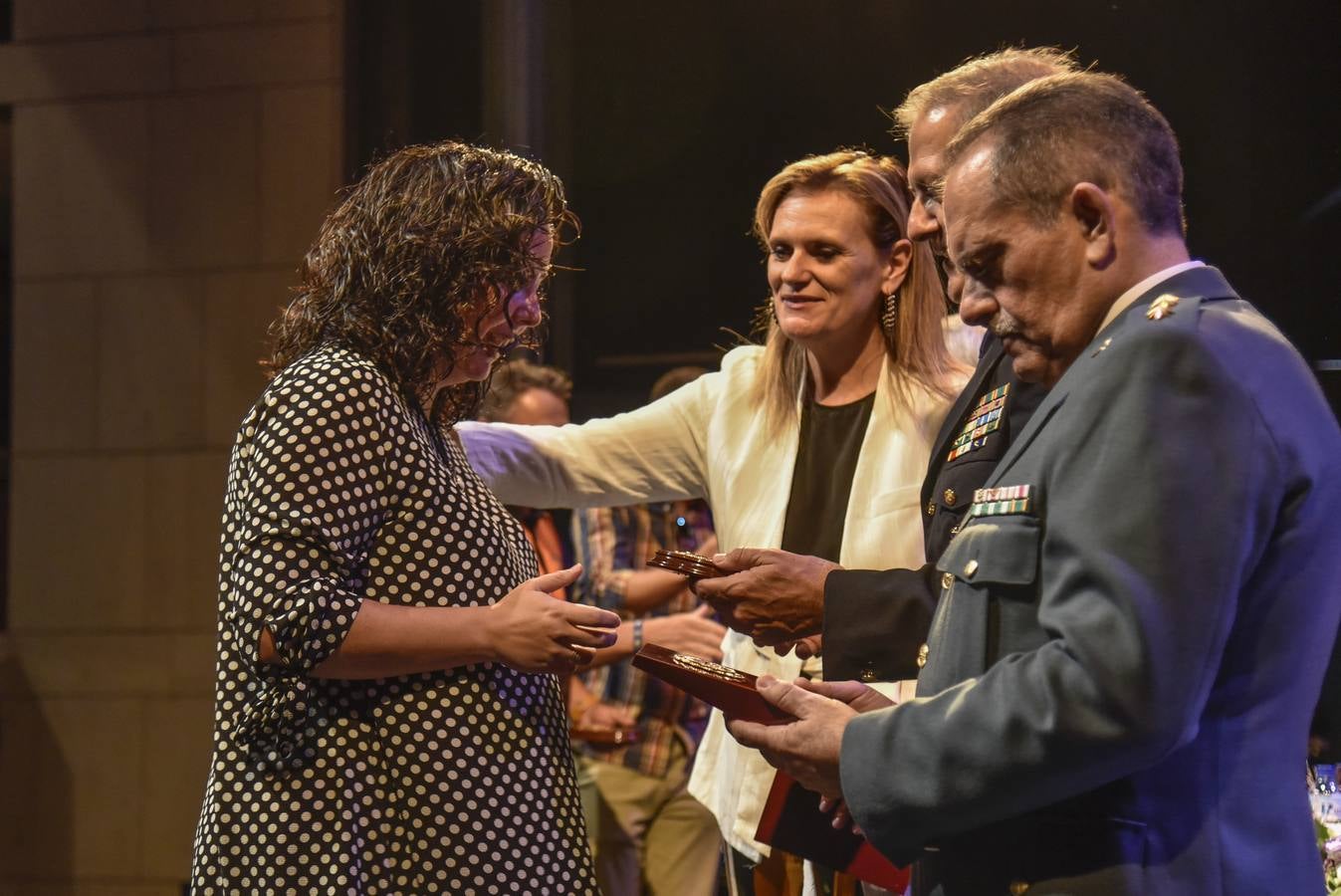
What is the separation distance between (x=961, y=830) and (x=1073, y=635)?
8.4 inches

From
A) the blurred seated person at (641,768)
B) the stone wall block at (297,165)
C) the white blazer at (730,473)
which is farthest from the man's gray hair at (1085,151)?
the stone wall block at (297,165)

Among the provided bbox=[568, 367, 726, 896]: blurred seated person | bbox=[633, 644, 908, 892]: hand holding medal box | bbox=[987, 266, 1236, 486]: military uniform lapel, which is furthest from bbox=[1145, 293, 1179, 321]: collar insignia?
bbox=[568, 367, 726, 896]: blurred seated person

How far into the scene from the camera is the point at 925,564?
189cm

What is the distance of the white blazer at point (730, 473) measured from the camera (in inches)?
86.6

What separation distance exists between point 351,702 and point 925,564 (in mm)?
803

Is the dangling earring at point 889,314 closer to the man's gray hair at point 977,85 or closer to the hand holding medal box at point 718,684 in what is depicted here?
the man's gray hair at point 977,85

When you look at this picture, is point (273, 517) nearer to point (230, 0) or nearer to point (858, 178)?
point (858, 178)

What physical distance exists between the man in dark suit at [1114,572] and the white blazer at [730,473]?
925mm

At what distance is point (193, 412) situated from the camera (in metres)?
4.16

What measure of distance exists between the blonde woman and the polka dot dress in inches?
24.3

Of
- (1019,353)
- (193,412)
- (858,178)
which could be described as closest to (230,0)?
(193,412)

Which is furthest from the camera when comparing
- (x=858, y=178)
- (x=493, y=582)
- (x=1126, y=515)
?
(x=858, y=178)

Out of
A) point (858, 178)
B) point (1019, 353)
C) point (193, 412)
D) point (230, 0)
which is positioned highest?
point (230, 0)

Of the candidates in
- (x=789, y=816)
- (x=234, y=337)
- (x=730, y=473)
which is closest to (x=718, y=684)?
(x=789, y=816)
